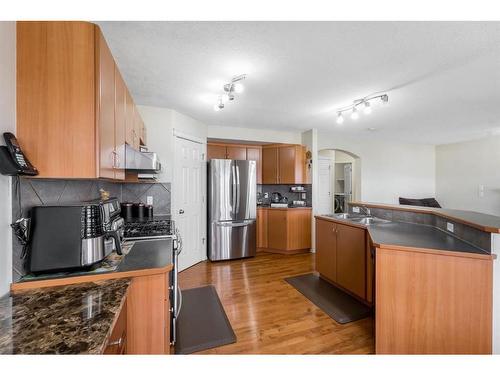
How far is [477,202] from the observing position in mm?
5027

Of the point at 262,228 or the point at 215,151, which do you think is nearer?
the point at 215,151

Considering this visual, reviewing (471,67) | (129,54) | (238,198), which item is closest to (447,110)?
(471,67)

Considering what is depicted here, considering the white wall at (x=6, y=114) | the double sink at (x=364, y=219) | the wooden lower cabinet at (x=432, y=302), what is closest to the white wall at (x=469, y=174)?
the double sink at (x=364, y=219)

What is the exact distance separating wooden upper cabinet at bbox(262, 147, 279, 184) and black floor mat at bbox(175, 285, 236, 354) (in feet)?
8.25

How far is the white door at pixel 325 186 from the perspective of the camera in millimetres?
5707

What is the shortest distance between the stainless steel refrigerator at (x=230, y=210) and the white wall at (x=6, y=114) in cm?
270

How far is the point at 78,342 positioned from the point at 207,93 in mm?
2444

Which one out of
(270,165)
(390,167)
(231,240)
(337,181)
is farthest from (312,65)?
(337,181)

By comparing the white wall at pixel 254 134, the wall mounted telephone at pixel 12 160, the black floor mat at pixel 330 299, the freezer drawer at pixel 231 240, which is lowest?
the black floor mat at pixel 330 299

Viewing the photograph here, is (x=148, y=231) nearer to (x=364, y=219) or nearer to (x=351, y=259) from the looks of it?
(x=351, y=259)

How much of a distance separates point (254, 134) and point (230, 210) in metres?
1.56

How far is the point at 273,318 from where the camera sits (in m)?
2.08

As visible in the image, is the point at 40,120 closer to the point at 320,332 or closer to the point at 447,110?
the point at 320,332

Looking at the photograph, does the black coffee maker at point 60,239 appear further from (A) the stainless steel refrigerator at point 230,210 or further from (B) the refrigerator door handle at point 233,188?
(B) the refrigerator door handle at point 233,188
